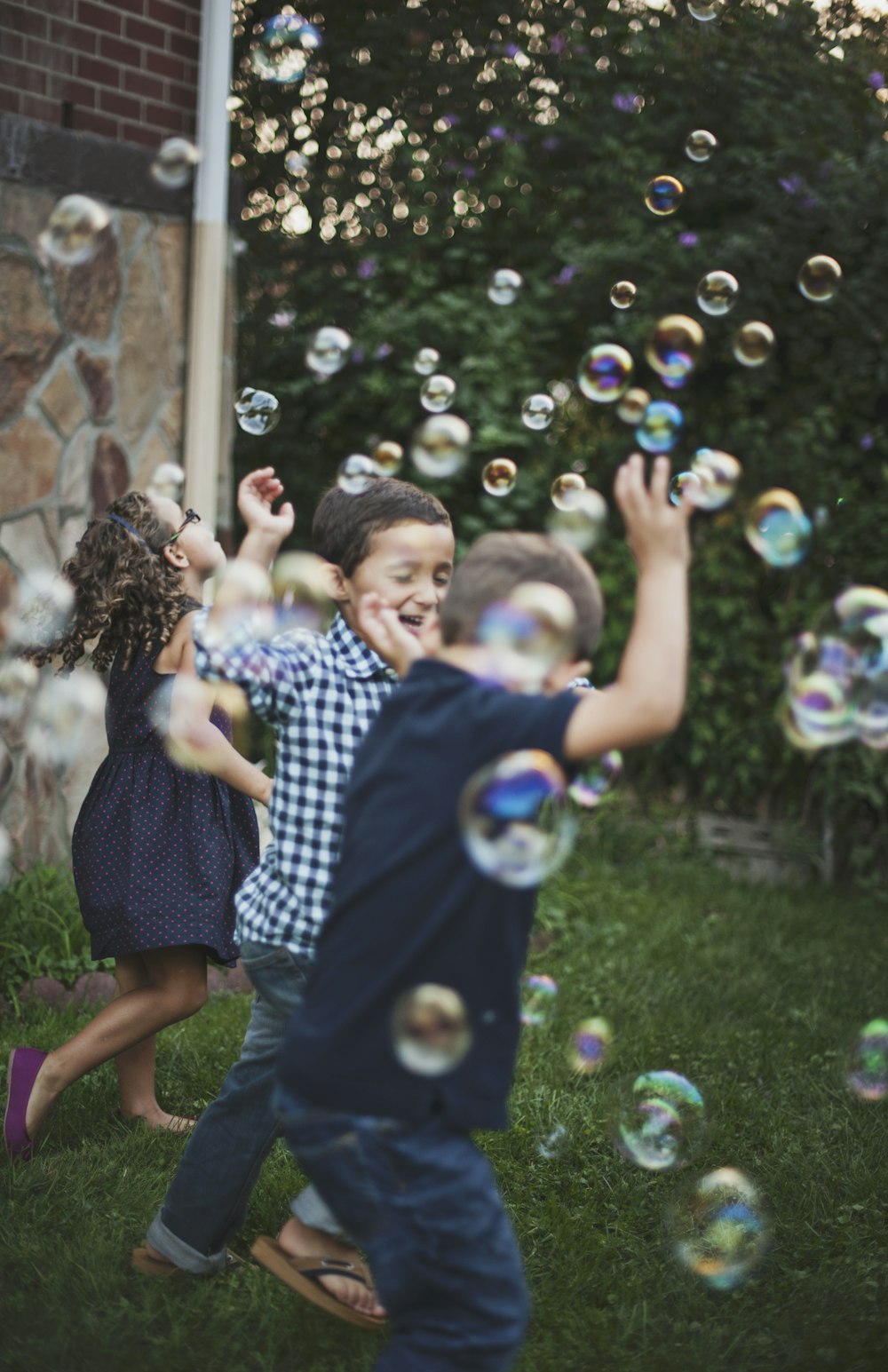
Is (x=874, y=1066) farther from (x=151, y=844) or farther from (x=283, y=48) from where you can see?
(x=283, y=48)

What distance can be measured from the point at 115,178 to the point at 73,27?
0.49 metres

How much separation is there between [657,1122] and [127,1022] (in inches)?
42.5

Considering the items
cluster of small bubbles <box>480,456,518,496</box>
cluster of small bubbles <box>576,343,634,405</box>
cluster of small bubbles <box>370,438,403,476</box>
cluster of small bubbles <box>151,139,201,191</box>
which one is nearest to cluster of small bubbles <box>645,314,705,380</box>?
cluster of small bubbles <box>576,343,634,405</box>

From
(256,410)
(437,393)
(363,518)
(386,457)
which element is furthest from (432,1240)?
(437,393)

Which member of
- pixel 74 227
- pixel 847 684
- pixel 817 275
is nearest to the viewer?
pixel 847 684

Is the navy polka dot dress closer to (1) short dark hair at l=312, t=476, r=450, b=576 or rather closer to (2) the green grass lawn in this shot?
(2) the green grass lawn

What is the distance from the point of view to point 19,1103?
2.91 metres

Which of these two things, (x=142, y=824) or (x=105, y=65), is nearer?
(x=142, y=824)

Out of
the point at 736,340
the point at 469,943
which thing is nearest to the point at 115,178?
the point at 736,340

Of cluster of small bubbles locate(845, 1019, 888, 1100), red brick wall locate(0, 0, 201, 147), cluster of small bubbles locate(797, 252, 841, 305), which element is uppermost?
red brick wall locate(0, 0, 201, 147)

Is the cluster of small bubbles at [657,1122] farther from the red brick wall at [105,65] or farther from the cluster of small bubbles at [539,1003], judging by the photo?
the red brick wall at [105,65]

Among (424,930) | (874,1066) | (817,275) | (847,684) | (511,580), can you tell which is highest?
(817,275)

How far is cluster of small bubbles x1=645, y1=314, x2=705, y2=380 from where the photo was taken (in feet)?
12.0

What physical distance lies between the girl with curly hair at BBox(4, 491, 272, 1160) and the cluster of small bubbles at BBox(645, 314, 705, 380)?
1.36 metres
